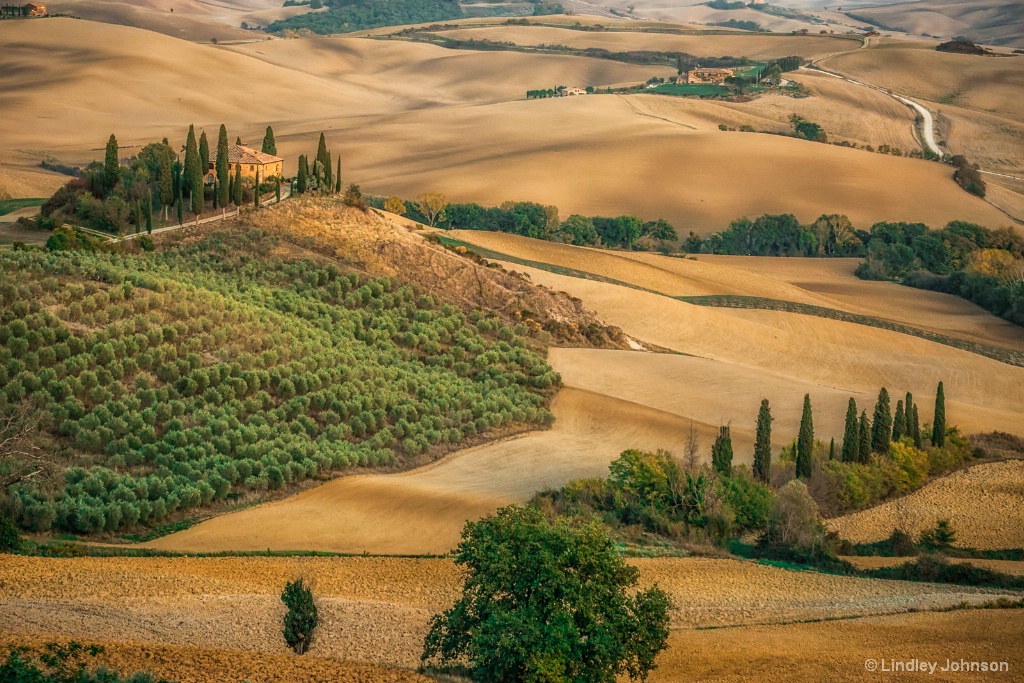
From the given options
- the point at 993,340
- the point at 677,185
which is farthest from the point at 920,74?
the point at 993,340

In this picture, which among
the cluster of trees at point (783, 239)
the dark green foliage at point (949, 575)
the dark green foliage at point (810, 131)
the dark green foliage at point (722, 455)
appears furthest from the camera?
the dark green foliage at point (810, 131)

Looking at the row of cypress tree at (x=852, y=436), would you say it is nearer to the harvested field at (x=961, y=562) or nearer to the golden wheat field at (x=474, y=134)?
the harvested field at (x=961, y=562)

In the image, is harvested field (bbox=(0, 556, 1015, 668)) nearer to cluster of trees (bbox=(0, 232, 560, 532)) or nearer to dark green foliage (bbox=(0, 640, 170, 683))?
dark green foliage (bbox=(0, 640, 170, 683))

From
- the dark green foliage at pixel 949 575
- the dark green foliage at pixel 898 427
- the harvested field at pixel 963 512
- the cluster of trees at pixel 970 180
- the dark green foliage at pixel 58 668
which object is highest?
the cluster of trees at pixel 970 180

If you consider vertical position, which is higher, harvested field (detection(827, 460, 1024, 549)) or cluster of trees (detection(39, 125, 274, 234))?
cluster of trees (detection(39, 125, 274, 234))

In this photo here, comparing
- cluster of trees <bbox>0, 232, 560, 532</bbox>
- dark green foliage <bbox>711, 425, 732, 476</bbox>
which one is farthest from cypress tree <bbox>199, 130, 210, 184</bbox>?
dark green foliage <bbox>711, 425, 732, 476</bbox>

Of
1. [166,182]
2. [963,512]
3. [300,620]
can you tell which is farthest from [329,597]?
[166,182]

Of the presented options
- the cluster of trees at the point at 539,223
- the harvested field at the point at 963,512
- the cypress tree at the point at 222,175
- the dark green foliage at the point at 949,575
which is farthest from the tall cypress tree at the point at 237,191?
the dark green foliage at the point at 949,575
